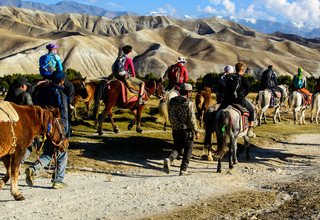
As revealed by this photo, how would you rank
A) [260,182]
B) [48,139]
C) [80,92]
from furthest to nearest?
[80,92]
[260,182]
[48,139]

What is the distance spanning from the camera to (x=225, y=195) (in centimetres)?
995

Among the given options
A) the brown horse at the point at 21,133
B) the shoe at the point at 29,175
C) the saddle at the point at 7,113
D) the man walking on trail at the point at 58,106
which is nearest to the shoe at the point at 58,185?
the man walking on trail at the point at 58,106

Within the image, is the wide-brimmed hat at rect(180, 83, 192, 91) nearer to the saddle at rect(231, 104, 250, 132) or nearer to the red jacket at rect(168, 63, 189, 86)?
the saddle at rect(231, 104, 250, 132)

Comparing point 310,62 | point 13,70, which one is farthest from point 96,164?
point 310,62

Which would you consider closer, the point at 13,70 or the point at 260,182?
the point at 260,182

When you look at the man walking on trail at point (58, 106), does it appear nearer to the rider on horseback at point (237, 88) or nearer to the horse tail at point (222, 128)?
the horse tail at point (222, 128)

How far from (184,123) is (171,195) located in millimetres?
2645

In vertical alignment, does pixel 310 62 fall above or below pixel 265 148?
above

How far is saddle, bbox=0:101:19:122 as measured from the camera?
8.30 meters

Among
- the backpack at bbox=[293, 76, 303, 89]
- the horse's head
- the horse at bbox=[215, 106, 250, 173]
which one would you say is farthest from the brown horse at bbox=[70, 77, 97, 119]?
the backpack at bbox=[293, 76, 303, 89]

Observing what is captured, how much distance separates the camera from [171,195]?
385 inches

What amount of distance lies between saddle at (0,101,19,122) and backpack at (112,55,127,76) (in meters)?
8.95

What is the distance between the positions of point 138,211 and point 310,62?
16933cm

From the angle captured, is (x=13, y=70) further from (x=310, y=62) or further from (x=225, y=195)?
(x=225, y=195)
